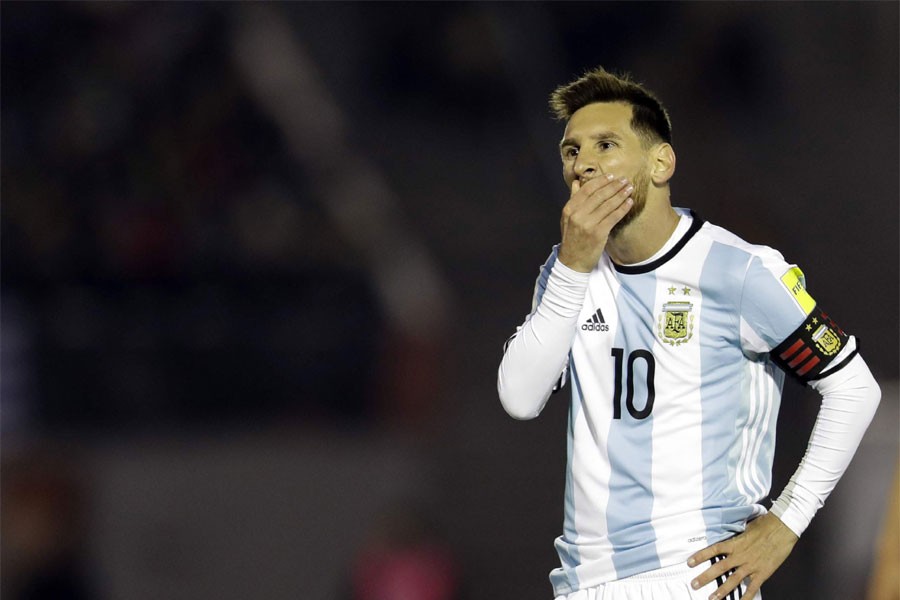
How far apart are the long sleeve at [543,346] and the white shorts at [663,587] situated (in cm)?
45

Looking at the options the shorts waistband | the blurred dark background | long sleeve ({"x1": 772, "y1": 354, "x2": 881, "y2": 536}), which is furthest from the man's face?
the blurred dark background

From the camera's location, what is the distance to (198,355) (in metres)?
8.85

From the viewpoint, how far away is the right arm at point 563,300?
2.70 meters

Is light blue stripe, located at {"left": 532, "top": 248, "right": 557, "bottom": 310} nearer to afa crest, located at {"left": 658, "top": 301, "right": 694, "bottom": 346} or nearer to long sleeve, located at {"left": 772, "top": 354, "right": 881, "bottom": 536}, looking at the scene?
afa crest, located at {"left": 658, "top": 301, "right": 694, "bottom": 346}

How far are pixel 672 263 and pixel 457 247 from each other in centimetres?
660

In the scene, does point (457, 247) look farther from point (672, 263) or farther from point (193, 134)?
point (672, 263)

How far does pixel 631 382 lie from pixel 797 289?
0.44 meters

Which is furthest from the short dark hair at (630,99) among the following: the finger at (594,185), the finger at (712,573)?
the finger at (712,573)

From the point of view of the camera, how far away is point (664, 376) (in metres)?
2.81

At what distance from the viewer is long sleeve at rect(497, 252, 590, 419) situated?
8.98ft

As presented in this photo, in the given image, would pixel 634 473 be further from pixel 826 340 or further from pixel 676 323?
pixel 826 340

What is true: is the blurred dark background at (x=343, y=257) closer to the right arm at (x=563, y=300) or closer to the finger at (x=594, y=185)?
the right arm at (x=563, y=300)

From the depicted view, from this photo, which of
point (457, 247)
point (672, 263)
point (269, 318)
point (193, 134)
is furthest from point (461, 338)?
point (672, 263)

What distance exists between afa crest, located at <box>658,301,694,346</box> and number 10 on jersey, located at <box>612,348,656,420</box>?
0.21ft
